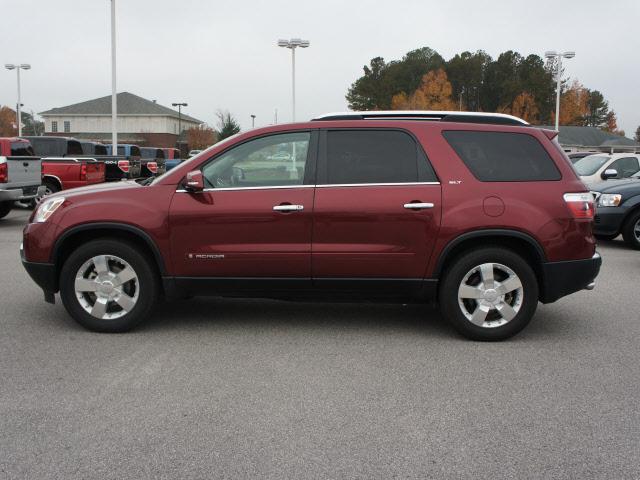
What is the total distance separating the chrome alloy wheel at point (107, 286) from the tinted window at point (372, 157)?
1908mm

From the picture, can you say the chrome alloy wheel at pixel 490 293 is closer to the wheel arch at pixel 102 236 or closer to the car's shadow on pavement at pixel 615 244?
the wheel arch at pixel 102 236

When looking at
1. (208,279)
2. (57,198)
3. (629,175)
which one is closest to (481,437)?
(208,279)

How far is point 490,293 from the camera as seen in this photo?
561 cm

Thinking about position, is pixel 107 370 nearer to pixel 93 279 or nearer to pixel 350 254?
pixel 93 279

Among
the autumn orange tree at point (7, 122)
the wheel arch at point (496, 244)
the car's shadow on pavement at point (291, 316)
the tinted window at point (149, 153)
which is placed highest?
the autumn orange tree at point (7, 122)

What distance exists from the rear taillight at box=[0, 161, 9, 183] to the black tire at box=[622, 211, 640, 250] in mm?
11991

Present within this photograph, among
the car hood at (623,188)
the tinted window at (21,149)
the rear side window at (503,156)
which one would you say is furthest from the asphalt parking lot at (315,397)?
the tinted window at (21,149)

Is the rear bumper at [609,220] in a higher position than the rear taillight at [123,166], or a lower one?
lower

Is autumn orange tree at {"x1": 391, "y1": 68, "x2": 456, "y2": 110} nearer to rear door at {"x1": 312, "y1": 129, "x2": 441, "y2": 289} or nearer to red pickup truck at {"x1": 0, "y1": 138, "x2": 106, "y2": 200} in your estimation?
red pickup truck at {"x1": 0, "y1": 138, "x2": 106, "y2": 200}

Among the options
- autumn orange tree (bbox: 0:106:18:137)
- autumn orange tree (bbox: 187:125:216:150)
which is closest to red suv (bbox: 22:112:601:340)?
autumn orange tree (bbox: 187:125:216:150)

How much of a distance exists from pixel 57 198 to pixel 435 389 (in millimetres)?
3599

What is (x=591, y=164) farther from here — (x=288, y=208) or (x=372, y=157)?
(x=288, y=208)

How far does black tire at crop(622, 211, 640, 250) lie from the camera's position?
38.8 ft

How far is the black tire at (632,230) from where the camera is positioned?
11828 millimetres
